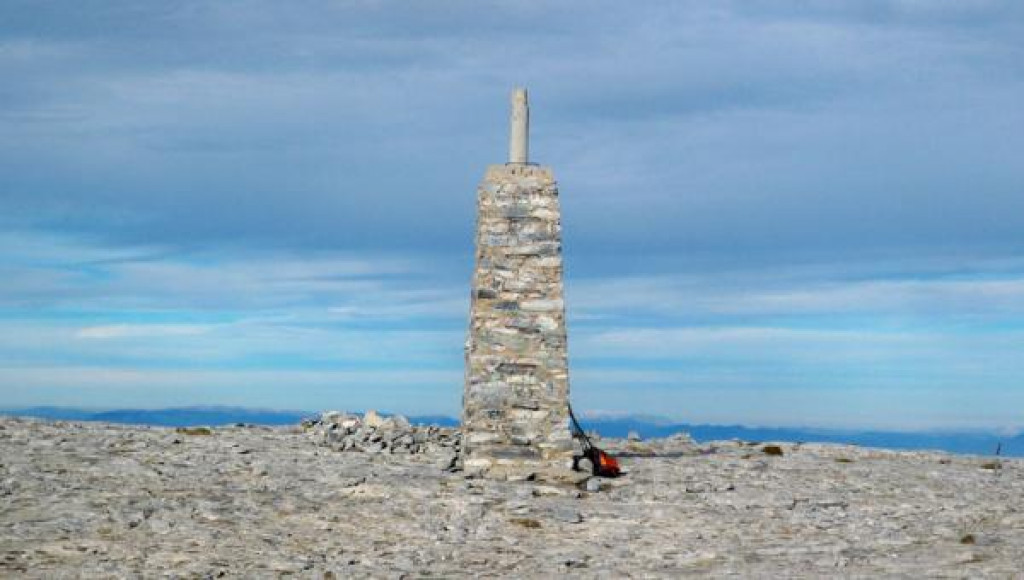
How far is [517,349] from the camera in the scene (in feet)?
85.2

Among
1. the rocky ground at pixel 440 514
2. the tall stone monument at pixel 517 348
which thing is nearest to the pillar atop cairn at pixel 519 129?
the tall stone monument at pixel 517 348

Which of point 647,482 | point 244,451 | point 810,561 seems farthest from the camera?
point 244,451

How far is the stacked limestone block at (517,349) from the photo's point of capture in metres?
25.8

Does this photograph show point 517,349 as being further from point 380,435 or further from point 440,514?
point 380,435

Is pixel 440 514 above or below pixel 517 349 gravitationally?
below

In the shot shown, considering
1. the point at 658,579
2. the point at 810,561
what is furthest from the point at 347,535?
the point at 810,561

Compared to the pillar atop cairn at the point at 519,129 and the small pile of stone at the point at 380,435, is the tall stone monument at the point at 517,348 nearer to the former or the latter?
the pillar atop cairn at the point at 519,129

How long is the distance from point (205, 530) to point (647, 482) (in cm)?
978

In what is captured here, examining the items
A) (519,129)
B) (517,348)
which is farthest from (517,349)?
(519,129)

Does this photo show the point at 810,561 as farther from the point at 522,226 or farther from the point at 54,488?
the point at 54,488

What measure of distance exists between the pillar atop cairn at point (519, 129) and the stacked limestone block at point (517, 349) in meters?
1.01

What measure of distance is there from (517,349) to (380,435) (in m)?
6.49

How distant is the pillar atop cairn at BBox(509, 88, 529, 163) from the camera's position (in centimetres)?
2691

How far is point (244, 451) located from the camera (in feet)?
92.7
